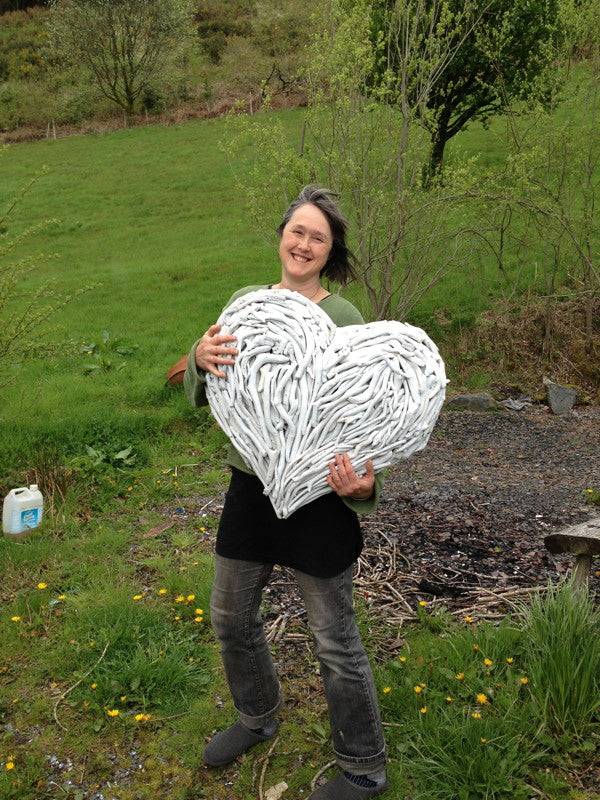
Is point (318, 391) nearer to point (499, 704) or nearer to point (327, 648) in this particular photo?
point (327, 648)

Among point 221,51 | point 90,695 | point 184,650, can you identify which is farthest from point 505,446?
point 221,51

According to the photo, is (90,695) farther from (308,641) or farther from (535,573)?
(535,573)

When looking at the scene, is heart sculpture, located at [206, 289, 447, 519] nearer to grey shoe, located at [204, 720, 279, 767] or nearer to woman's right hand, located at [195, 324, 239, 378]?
woman's right hand, located at [195, 324, 239, 378]

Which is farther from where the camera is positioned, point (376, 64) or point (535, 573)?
point (376, 64)

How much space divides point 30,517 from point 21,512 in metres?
0.08

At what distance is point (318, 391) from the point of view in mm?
2057

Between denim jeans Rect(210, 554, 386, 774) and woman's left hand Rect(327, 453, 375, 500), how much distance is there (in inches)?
12.9

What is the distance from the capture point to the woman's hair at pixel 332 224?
2273mm

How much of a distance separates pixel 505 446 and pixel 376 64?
14.1 feet

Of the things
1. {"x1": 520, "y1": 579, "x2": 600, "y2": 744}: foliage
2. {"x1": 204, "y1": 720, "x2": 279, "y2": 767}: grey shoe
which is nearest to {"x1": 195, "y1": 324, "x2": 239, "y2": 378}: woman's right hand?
{"x1": 204, "y1": 720, "x2": 279, "y2": 767}: grey shoe

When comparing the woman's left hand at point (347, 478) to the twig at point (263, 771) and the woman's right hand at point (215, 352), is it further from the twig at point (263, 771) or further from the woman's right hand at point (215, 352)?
the twig at point (263, 771)

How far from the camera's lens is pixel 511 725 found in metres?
2.64

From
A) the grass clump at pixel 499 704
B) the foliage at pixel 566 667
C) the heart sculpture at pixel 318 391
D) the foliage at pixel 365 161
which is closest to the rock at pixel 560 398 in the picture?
the foliage at pixel 365 161

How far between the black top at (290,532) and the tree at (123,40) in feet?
88.9
